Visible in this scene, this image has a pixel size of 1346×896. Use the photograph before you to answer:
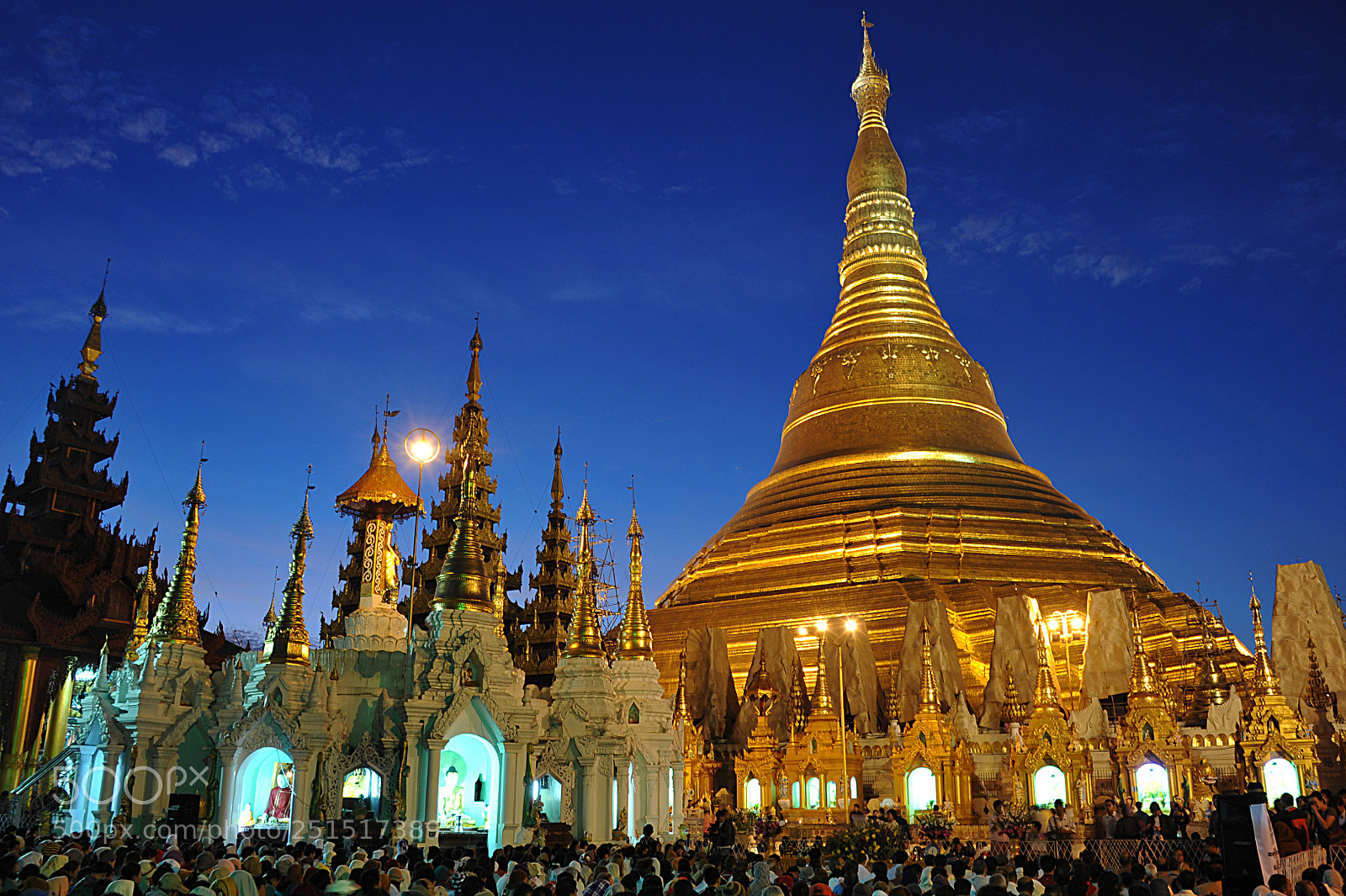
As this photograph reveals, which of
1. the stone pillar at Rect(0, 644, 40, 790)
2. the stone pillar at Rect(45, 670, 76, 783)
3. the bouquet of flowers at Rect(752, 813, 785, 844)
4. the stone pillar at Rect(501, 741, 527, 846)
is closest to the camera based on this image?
the stone pillar at Rect(501, 741, 527, 846)

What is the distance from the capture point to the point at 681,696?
34188mm

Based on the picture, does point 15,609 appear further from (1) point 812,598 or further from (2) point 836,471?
A: (2) point 836,471

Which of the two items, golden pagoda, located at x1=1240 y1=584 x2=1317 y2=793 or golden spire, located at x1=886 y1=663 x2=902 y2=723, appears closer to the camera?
golden pagoda, located at x1=1240 y1=584 x2=1317 y2=793

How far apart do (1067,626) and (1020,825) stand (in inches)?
590

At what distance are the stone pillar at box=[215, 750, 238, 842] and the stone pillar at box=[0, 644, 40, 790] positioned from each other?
597 inches

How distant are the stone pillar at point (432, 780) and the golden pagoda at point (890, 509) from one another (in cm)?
1853

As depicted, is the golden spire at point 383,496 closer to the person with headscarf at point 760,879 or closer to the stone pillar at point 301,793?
the stone pillar at point 301,793

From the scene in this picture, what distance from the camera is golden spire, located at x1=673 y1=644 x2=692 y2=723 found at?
33062mm

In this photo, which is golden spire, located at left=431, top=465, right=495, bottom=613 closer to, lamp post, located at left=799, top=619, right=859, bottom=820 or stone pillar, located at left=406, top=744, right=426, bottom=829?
stone pillar, located at left=406, top=744, right=426, bottom=829

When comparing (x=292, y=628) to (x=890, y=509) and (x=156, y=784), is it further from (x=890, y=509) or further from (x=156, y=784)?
(x=890, y=509)

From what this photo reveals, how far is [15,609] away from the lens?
1355 inches

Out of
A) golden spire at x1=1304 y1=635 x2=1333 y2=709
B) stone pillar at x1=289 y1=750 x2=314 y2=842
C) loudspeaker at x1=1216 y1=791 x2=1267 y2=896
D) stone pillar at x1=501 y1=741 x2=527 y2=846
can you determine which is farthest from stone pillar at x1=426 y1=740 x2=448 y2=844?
golden spire at x1=1304 y1=635 x2=1333 y2=709

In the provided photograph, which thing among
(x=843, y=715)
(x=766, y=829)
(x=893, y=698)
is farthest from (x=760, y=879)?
(x=893, y=698)

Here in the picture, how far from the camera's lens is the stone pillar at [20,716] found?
31625 millimetres
